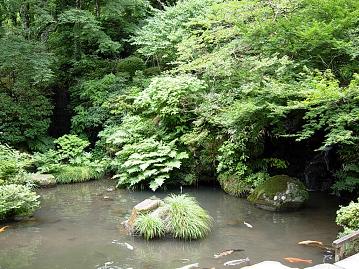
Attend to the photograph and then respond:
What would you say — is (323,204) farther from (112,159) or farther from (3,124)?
(3,124)

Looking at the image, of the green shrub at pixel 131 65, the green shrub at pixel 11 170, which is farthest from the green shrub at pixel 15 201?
the green shrub at pixel 131 65

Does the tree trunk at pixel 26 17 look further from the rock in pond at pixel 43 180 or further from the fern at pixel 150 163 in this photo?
the fern at pixel 150 163

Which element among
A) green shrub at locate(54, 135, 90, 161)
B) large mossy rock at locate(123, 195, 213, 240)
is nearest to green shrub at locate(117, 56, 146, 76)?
green shrub at locate(54, 135, 90, 161)

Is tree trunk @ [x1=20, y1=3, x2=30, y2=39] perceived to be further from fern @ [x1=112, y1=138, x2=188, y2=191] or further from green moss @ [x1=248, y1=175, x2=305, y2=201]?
green moss @ [x1=248, y1=175, x2=305, y2=201]

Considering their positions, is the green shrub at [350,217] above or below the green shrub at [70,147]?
below

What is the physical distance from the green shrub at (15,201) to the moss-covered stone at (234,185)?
5.96 meters

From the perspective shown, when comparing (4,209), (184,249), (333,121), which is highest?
(333,121)

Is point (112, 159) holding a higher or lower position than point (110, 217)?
higher

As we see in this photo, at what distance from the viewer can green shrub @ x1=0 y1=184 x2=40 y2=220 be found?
10385 millimetres

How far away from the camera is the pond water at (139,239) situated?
8.49 m

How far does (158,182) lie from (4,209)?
5.09 m

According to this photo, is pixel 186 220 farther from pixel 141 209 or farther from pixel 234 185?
pixel 234 185

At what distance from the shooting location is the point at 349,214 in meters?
8.50

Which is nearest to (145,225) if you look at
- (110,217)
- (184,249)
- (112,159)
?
(184,249)
